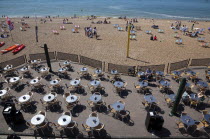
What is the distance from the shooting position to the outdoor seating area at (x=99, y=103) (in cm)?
972

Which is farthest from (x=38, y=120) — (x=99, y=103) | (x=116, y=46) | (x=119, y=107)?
(x=116, y=46)

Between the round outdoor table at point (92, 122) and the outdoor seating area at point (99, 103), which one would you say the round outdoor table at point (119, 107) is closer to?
the outdoor seating area at point (99, 103)

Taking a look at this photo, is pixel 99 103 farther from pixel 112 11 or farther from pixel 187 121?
pixel 112 11

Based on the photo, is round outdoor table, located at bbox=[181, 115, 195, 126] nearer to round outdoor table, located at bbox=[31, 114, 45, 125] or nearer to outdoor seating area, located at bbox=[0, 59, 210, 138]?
outdoor seating area, located at bbox=[0, 59, 210, 138]

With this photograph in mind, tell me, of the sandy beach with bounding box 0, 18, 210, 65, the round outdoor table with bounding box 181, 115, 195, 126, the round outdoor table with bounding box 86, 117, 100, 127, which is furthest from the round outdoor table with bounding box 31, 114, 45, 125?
the sandy beach with bounding box 0, 18, 210, 65

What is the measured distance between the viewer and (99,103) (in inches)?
469

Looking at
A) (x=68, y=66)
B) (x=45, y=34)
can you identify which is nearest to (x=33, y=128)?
(x=68, y=66)

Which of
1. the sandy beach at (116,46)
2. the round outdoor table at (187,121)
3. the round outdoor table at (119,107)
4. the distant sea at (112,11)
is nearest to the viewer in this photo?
the round outdoor table at (187,121)

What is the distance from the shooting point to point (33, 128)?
9.64 meters

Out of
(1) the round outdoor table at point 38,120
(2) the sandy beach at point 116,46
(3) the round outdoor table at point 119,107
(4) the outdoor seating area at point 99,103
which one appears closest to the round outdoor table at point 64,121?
(4) the outdoor seating area at point 99,103

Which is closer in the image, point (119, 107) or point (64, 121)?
point (64, 121)

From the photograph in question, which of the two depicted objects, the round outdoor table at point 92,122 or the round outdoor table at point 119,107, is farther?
the round outdoor table at point 119,107

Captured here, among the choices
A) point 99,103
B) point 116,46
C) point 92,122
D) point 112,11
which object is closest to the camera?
point 92,122

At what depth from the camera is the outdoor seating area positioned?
972cm
